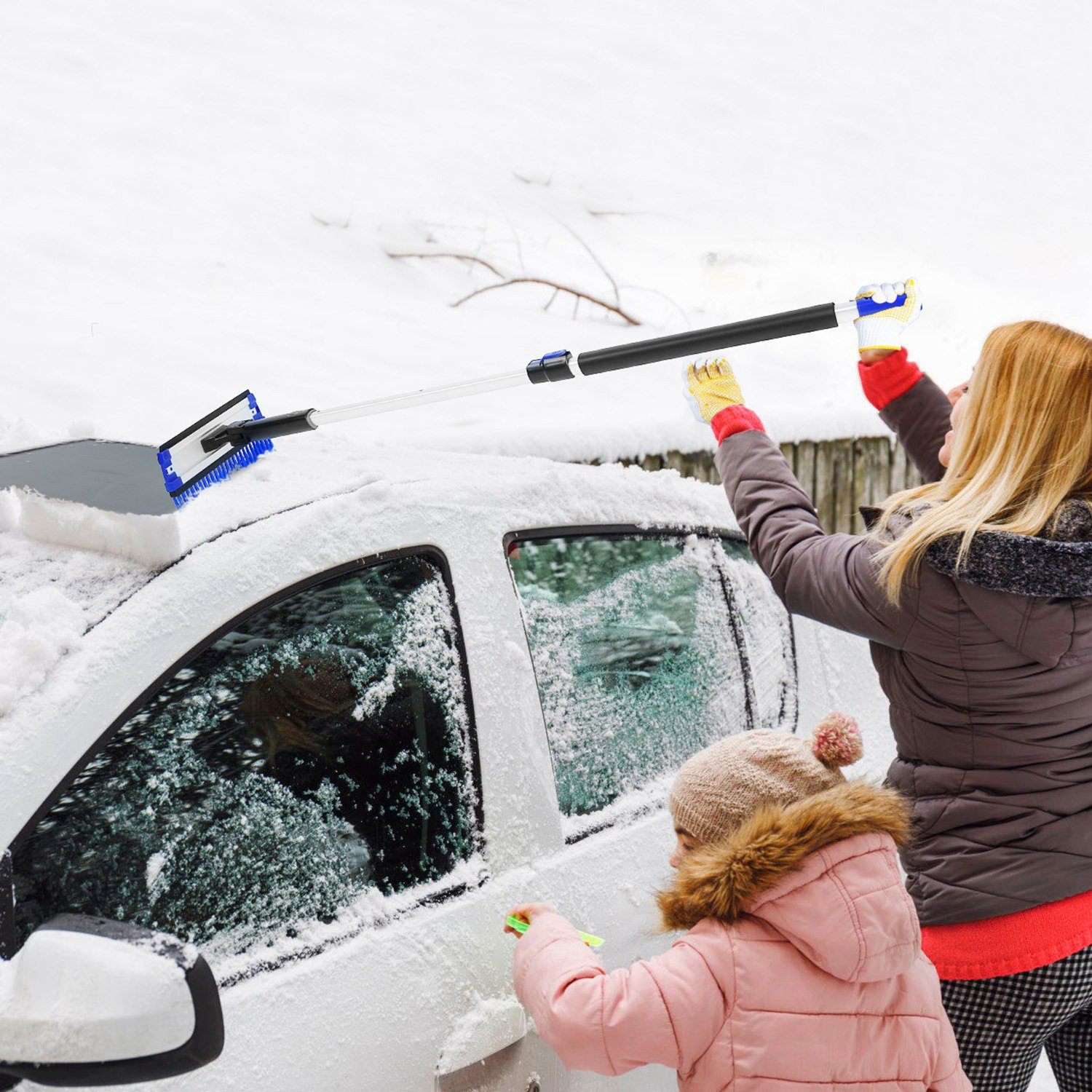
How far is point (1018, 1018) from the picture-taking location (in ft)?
→ 5.79

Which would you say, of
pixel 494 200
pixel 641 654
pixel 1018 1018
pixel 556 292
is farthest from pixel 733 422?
pixel 494 200

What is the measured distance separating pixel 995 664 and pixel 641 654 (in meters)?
0.65

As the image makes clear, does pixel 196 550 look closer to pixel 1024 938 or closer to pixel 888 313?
pixel 888 313

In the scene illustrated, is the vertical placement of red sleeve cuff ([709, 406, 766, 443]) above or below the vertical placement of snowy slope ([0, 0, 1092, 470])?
below

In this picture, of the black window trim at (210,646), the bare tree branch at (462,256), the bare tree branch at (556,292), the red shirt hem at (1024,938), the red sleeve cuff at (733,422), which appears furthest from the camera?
the bare tree branch at (462,256)

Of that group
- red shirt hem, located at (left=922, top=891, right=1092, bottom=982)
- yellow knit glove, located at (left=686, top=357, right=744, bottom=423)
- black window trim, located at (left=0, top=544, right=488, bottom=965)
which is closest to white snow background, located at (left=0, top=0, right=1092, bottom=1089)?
black window trim, located at (left=0, top=544, right=488, bottom=965)

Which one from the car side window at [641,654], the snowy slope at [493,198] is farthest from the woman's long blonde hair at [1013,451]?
the snowy slope at [493,198]

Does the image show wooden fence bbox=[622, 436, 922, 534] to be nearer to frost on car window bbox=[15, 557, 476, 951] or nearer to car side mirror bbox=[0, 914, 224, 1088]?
frost on car window bbox=[15, 557, 476, 951]

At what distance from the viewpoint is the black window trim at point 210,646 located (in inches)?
49.9

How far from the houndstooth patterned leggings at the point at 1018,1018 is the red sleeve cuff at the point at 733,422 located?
997 millimetres

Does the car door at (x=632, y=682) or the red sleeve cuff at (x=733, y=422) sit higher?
the red sleeve cuff at (x=733, y=422)

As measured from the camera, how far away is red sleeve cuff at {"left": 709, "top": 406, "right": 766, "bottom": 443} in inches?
77.7

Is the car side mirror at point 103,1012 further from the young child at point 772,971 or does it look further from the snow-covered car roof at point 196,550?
the young child at point 772,971

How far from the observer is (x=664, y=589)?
215 centimetres
